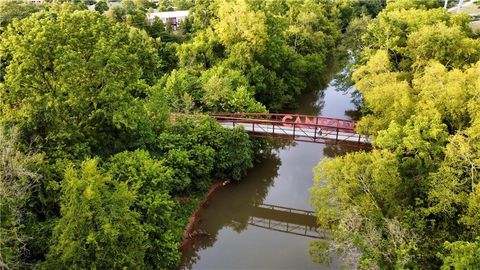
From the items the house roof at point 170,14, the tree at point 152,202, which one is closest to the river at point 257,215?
the tree at point 152,202

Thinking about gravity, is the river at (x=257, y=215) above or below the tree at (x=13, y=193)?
below

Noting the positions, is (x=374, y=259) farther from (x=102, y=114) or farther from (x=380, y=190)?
→ (x=102, y=114)

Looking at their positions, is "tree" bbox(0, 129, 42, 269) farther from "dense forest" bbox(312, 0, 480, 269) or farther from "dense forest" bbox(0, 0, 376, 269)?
"dense forest" bbox(312, 0, 480, 269)

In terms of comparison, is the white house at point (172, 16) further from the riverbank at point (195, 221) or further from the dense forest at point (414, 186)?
the dense forest at point (414, 186)

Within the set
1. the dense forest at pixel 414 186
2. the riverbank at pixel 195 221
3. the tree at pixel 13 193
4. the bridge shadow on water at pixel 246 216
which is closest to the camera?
the tree at pixel 13 193

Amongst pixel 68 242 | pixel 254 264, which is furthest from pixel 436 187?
pixel 68 242

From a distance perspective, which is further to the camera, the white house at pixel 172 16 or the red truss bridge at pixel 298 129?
the white house at pixel 172 16
